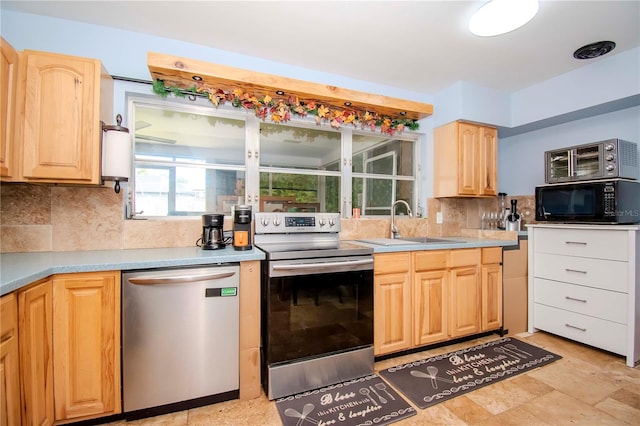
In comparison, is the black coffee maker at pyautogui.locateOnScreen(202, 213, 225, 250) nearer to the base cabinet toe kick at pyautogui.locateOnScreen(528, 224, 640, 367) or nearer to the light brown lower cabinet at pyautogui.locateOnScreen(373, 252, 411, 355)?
the light brown lower cabinet at pyautogui.locateOnScreen(373, 252, 411, 355)

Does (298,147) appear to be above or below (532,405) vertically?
above

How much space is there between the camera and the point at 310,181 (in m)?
2.85

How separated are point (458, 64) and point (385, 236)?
1.75 m

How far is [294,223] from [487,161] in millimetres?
2317

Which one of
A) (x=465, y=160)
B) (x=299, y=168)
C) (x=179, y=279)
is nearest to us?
(x=179, y=279)

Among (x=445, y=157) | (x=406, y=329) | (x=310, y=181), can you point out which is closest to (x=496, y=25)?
(x=445, y=157)

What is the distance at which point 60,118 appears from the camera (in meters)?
1.69

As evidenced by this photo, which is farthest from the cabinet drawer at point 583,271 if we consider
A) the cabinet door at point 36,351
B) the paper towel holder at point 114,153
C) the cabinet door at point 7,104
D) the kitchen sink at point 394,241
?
the cabinet door at point 7,104

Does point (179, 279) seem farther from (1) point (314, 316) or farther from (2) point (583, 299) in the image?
(2) point (583, 299)

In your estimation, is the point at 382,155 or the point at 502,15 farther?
the point at 382,155

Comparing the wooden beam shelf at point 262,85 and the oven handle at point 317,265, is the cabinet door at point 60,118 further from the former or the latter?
the oven handle at point 317,265

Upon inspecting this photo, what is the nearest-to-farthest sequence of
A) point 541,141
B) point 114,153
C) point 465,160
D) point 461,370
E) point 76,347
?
1. point 76,347
2. point 114,153
3. point 461,370
4. point 465,160
5. point 541,141

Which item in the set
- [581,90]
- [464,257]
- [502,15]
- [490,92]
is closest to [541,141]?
[581,90]

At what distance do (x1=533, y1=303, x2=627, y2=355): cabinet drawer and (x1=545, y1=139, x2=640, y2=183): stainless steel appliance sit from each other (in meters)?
1.21
